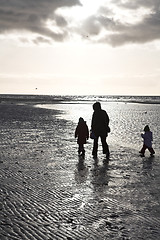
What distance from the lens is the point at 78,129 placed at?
45.8ft

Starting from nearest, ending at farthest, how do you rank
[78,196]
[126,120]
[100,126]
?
A: [78,196] < [100,126] < [126,120]

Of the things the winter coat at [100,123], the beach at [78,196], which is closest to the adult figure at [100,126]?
the winter coat at [100,123]

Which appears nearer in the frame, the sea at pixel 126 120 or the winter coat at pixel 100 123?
the winter coat at pixel 100 123

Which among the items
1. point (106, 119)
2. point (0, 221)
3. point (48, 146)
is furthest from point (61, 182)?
point (48, 146)

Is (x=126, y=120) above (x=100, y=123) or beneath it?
beneath

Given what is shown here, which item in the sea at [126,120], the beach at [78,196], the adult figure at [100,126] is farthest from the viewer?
the sea at [126,120]

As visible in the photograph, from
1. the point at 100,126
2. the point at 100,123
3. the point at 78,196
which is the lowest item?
the point at 78,196

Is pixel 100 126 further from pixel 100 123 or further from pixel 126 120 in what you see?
pixel 126 120

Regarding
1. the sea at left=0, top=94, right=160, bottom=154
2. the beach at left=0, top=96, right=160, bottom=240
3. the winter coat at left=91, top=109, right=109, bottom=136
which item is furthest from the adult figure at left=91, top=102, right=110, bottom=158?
the sea at left=0, top=94, right=160, bottom=154

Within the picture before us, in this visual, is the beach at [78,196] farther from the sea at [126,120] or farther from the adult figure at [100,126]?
the sea at [126,120]

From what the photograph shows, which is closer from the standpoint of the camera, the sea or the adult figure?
the adult figure

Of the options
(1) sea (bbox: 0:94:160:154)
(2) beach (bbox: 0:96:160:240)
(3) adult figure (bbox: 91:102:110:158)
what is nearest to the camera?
(2) beach (bbox: 0:96:160:240)

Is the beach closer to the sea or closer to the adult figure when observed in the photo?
the adult figure

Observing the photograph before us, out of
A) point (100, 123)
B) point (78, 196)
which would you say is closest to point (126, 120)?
point (100, 123)
